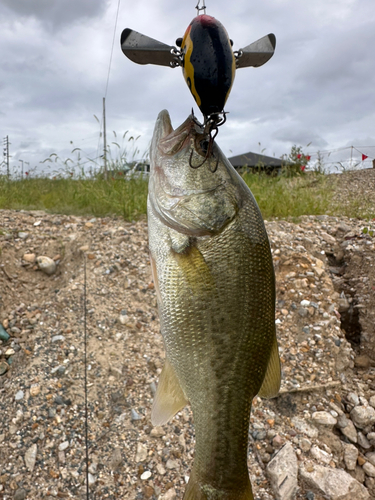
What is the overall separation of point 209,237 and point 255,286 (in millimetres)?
228

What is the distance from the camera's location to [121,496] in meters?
2.32

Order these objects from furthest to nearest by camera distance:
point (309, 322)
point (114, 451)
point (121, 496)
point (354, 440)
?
1. point (309, 322)
2. point (354, 440)
3. point (114, 451)
4. point (121, 496)

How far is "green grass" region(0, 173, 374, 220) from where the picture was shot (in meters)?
4.74

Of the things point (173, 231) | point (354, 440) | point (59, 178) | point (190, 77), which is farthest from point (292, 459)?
point (59, 178)

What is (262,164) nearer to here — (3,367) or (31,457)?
(3,367)

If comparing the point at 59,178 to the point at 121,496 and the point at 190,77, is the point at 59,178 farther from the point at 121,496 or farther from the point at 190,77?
the point at 190,77

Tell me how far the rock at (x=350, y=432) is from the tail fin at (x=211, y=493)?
77.8 inches

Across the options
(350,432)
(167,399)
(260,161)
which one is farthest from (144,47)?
(260,161)

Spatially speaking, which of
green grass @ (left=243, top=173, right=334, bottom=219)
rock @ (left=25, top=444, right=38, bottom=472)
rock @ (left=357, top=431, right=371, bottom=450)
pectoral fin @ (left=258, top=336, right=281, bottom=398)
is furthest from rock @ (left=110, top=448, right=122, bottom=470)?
green grass @ (left=243, top=173, right=334, bottom=219)

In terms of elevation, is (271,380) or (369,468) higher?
(271,380)

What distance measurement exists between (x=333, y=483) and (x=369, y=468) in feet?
1.49

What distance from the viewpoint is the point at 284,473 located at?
97.0 inches

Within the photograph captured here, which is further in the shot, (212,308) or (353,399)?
(353,399)

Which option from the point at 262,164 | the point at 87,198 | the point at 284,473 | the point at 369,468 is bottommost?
the point at 369,468
